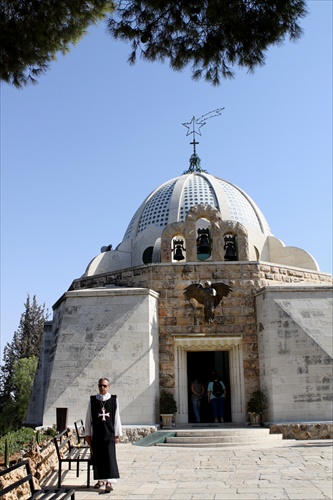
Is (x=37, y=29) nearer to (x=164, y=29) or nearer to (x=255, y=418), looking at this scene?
(x=164, y=29)

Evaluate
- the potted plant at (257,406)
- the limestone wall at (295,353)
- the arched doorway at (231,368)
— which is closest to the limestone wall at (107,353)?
the arched doorway at (231,368)

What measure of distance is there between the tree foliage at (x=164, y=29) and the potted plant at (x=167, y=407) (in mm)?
7662

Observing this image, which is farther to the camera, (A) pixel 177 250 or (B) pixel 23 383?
(B) pixel 23 383

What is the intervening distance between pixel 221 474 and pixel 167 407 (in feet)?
15.8

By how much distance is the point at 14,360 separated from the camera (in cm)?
2958

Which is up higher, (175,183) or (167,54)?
(175,183)

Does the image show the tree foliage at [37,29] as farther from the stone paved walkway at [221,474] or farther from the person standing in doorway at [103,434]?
the stone paved walkway at [221,474]

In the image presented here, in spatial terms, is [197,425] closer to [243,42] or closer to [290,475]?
[290,475]

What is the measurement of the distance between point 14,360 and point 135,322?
786 inches

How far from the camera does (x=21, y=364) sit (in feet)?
85.6

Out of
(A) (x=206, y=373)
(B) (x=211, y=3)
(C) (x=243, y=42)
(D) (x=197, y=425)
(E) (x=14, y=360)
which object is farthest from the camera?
(E) (x=14, y=360)

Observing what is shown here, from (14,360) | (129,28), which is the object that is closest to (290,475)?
(129,28)

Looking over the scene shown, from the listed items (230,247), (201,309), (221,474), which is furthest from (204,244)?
(221,474)

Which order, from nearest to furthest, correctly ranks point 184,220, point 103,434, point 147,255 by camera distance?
point 103,434 → point 184,220 → point 147,255
